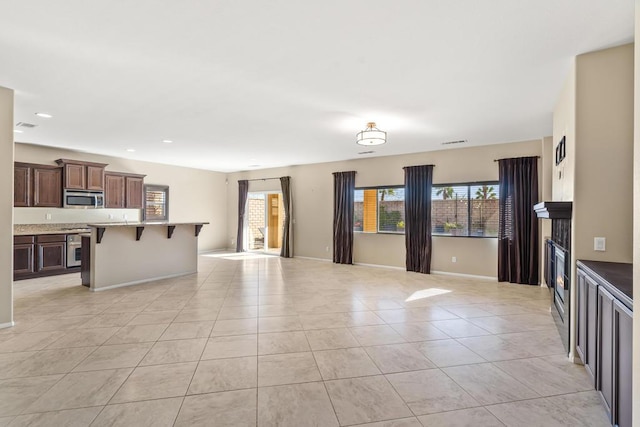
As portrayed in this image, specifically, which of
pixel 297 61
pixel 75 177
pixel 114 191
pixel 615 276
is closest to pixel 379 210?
pixel 297 61

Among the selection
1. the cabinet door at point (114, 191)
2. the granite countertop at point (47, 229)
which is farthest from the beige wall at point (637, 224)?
the cabinet door at point (114, 191)

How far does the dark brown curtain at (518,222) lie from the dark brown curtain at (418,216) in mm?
1336

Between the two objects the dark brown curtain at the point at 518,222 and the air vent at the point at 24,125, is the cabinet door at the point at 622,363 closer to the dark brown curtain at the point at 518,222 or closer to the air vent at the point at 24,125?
the dark brown curtain at the point at 518,222

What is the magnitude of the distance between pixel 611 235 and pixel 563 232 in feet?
2.12

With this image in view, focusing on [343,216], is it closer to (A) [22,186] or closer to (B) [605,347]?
(B) [605,347]

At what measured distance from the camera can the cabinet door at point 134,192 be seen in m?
7.64

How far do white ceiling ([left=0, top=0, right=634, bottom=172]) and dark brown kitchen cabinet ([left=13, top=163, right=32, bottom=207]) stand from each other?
49.9 inches

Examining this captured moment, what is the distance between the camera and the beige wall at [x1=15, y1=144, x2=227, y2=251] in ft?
21.2

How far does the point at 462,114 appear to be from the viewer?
437 cm

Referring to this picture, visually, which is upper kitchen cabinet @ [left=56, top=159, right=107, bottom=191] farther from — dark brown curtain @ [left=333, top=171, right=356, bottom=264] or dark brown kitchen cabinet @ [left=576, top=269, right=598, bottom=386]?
dark brown kitchen cabinet @ [left=576, top=269, right=598, bottom=386]

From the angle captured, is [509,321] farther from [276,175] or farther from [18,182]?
[18,182]

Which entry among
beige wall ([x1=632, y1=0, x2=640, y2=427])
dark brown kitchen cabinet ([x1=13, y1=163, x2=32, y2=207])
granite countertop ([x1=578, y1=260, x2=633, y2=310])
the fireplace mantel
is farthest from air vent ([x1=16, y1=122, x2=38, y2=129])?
granite countertop ([x1=578, y1=260, x2=633, y2=310])

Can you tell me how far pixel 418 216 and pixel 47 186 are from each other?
25.0ft

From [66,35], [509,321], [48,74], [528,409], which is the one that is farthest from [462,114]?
[48,74]
